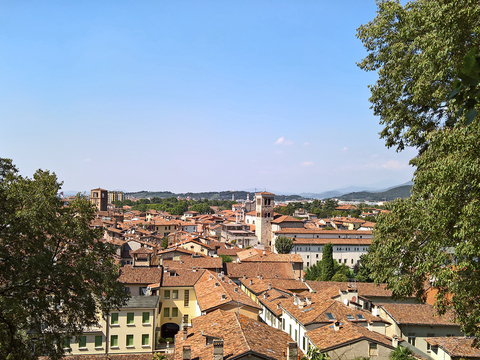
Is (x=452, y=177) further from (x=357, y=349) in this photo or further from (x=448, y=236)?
(x=357, y=349)

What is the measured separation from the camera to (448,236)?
850cm

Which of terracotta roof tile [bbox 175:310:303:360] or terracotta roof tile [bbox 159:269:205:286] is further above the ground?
terracotta roof tile [bbox 175:310:303:360]

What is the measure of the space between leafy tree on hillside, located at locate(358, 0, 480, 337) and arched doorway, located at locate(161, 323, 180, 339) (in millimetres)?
20827

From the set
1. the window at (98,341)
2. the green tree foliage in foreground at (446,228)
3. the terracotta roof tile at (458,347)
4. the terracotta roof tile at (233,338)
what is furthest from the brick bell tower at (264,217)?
the green tree foliage in foreground at (446,228)

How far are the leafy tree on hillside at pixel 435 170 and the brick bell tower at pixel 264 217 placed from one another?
63348 mm

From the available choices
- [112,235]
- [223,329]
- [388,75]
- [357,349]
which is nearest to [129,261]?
[112,235]

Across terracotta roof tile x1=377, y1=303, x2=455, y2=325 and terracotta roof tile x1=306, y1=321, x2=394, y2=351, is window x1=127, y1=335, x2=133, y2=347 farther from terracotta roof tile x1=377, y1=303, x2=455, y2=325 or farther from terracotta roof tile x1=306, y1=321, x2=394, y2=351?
terracotta roof tile x1=377, y1=303, x2=455, y2=325

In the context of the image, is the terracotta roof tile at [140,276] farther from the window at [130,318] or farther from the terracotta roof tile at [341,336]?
the terracotta roof tile at [341,336]

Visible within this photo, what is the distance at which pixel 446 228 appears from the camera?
8594mm

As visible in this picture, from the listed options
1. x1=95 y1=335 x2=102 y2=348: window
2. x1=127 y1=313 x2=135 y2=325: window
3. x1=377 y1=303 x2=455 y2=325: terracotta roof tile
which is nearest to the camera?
x1=95 y1=335 x2=102 y2=348: window

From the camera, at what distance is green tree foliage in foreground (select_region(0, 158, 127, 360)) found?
1029 cm

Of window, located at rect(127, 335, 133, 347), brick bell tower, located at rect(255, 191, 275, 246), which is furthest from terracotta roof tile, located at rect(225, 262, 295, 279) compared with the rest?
brick bell tower, located at rect(255, 191, 275, 246)

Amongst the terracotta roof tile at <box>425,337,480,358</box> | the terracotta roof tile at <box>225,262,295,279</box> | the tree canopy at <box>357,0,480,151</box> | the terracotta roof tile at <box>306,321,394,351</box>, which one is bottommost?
the terracotta roof tile at <box>225,262,295,279</box>

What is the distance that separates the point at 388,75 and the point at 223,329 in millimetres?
12147
